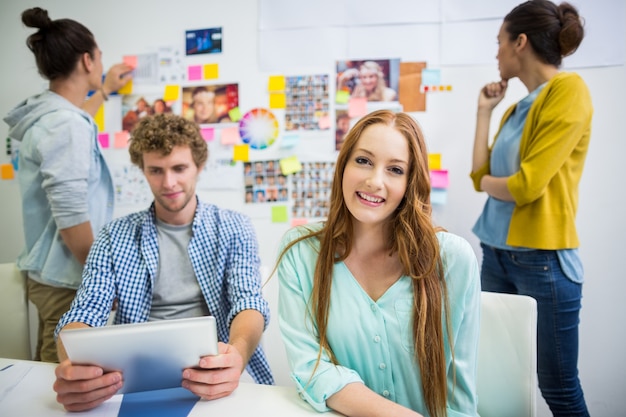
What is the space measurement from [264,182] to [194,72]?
0.68 metres

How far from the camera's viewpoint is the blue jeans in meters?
1.32

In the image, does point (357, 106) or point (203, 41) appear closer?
point (357, 106)

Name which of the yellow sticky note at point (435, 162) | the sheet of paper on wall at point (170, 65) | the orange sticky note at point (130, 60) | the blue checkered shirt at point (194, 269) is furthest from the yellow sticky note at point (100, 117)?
the yellow sticky note at point (435, 162)

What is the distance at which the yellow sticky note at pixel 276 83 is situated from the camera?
2023 millimetres

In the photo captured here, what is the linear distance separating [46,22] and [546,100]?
1.75 meters

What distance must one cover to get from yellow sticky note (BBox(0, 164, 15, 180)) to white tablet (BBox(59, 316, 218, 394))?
2045 millimetres

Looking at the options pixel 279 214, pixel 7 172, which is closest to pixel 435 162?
pixel 279 214

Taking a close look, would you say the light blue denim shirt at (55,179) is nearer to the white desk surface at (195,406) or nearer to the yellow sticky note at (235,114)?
the white desk surface at (195,406)

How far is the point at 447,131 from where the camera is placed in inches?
74.4

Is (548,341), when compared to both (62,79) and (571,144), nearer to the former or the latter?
(571,144)

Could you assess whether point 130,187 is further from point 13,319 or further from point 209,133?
point 13,319

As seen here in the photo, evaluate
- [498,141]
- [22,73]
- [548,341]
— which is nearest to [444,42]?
[498,141]

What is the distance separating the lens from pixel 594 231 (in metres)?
1.77

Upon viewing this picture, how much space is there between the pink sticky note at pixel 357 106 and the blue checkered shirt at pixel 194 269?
887 millimetres
